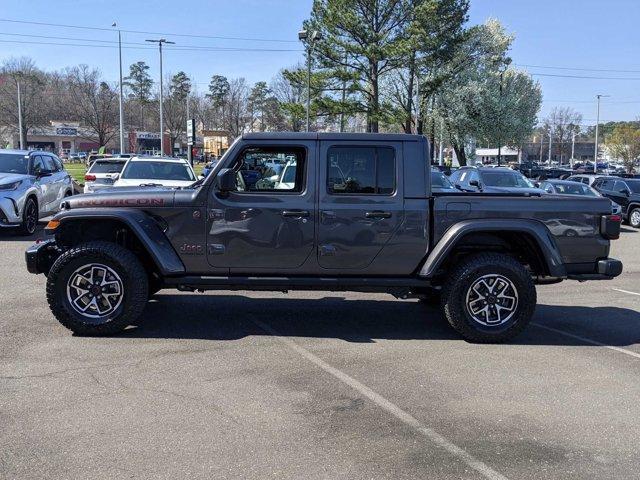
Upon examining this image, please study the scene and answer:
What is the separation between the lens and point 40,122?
67.1m

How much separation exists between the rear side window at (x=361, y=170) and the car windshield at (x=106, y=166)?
13752 millimetres

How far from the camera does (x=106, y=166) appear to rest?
18.9 metres

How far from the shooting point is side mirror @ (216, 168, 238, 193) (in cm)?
586

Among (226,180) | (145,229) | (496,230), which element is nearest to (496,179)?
(496,230)

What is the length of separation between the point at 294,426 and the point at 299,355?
5.05 feet

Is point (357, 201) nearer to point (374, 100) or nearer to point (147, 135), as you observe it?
point (374, 100)

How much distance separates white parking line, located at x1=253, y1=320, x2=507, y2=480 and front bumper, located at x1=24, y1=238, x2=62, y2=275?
2.50 meters

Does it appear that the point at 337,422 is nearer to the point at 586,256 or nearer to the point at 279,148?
the point at 279,148

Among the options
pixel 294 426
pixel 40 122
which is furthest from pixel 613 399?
pixel 40 122

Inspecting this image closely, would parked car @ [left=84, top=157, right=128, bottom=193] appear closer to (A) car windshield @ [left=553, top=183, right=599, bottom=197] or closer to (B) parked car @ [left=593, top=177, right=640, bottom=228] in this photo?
(A) car windshield @ [left=553, top=183, right=599, bottom=197]

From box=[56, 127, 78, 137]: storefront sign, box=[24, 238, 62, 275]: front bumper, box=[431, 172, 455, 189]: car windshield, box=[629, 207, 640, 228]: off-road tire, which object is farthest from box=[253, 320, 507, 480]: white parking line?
box=[56, 127, 78, 137]: storefront sign

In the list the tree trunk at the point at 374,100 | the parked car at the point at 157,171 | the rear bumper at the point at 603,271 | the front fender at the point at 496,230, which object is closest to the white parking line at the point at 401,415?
the front fender at the point at 496,230

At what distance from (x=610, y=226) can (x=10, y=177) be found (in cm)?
1143

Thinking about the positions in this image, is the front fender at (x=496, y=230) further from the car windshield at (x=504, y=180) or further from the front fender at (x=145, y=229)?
the car windshield at (x=504, y=180)
